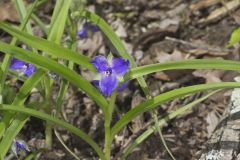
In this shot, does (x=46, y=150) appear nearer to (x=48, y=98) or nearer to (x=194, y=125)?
(x=48, y=98)

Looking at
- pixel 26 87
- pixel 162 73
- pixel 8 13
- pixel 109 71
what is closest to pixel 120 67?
pixel 109 71

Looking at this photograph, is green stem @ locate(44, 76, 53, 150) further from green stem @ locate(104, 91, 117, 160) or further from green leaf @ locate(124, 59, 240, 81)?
green leaf @ locate(124, 59, 240, 81)

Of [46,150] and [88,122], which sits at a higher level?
[88,122]

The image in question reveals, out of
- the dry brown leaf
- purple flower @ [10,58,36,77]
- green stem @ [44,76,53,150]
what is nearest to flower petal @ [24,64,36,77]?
purple flower @ [10,58,36,77]

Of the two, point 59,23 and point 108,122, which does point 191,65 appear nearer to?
point 108,122

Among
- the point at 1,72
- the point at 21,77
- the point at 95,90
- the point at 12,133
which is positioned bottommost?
the point at 12,133

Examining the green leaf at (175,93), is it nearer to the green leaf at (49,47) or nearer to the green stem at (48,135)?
the green leaf at (49,47)

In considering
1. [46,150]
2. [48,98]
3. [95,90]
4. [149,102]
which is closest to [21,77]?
[48,98]
